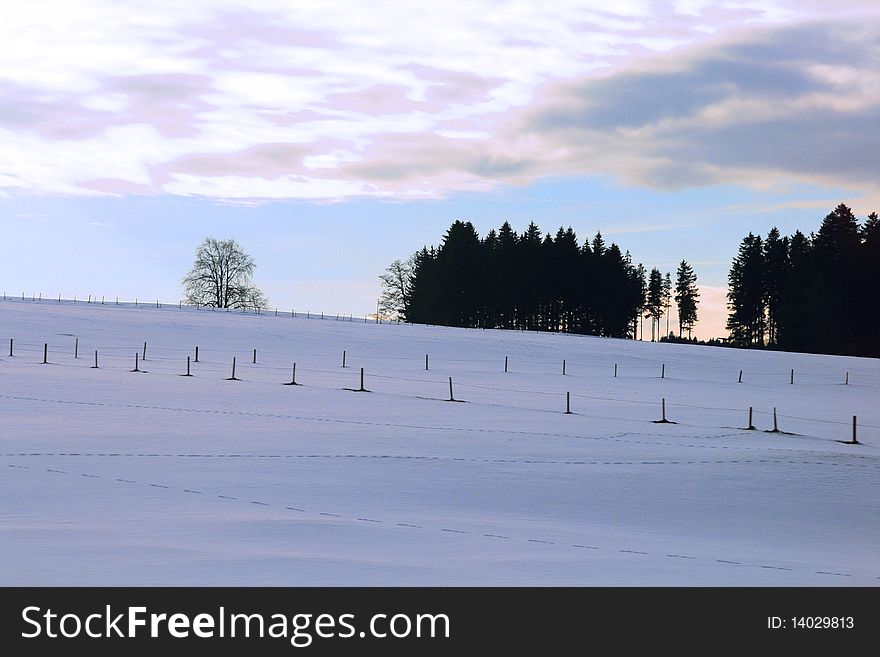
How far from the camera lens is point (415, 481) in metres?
24.0

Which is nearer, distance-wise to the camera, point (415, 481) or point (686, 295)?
point (415, 481)

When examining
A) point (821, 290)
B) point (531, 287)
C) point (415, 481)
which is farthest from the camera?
Answer: point (531, 287)

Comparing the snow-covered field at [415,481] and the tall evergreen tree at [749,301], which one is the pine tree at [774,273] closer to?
the tall evergreen tree at [749,301]

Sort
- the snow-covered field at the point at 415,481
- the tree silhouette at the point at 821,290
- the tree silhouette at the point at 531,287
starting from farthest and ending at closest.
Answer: the tree silhouette at the point at 531,287
the tree silhouette at the point at 821,290
the snow-covered field at the point at 415,481

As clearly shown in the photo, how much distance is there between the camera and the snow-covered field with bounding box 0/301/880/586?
14.1 meters

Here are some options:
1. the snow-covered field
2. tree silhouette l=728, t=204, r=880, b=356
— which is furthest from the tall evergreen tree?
the snow-covered field

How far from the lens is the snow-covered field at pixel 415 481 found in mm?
14070

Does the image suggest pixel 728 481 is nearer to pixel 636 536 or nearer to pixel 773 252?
pixel 636 536

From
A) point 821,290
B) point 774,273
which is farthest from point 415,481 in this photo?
point 774,273

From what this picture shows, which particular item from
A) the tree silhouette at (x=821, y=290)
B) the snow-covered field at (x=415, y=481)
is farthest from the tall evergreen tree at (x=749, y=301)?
the snow-covered field at (x=415, y=481)

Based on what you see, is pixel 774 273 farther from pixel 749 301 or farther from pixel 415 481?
pixel 415 481

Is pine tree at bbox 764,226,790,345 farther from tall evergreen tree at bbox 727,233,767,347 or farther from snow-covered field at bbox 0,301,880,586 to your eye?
snow-covered field at bbox 0,301,880,586

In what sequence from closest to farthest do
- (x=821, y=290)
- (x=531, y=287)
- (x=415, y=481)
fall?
1. (x=415, y=481)
2. (x=821, y=290)
3. (x=531, y=287)
